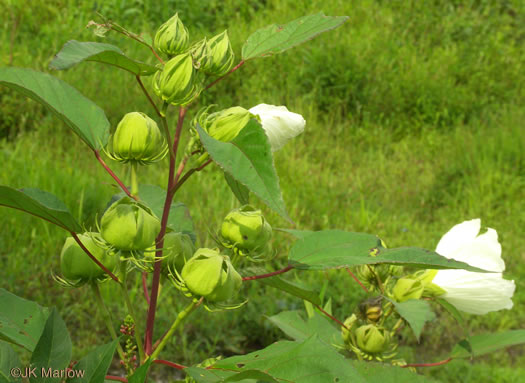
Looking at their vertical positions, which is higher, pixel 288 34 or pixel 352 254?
pixel 288 34

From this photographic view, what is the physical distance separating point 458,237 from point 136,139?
1.60 feet

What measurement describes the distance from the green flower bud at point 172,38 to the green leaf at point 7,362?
283 mm

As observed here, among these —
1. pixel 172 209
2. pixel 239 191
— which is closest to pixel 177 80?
pixel 239 191

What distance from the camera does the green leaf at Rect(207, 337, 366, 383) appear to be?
45 centimetres

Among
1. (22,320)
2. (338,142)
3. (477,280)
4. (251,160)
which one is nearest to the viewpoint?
(251,160)

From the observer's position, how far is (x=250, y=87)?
3424 mm

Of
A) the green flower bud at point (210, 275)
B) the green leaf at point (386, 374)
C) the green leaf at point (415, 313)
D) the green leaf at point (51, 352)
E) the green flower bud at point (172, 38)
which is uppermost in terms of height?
the green flower bud at point (172, 38)

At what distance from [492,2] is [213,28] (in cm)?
200

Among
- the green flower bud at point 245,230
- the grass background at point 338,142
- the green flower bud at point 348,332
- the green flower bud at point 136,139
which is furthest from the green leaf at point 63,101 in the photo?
the grass background at point 338,142

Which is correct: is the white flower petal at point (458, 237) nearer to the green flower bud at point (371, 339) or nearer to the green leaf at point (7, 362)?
the green flower bud at point (371, 339)

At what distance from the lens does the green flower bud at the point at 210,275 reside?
0.50 metres

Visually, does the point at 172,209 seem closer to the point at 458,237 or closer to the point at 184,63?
the point at 184,63

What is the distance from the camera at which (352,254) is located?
21.3 inches

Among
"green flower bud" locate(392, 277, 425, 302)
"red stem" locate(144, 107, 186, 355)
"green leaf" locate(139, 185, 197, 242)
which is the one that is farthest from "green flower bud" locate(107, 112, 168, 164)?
"green flower bud" locate(392, 277, 425, 302)
